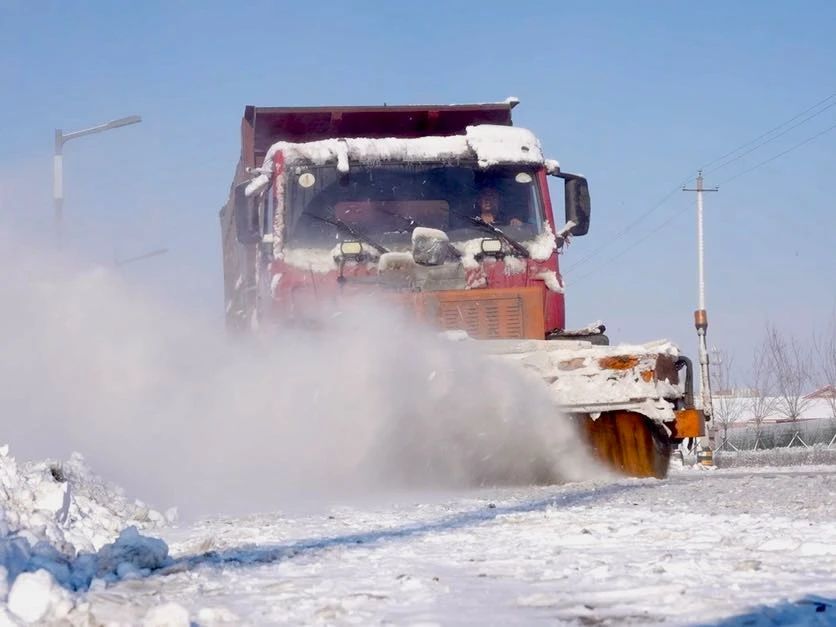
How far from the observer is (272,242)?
990 cm

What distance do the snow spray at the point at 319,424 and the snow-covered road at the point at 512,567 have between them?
1.88 m

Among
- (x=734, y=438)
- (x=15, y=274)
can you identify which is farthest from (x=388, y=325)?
(x=734, y=438)

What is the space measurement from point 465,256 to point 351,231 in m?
1.01

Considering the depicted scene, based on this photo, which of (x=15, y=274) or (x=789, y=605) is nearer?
(x=789, y=605)

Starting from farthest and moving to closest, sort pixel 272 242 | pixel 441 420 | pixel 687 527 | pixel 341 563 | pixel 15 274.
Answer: pixel 15 274, pixel 272 242, pixel 441 420, pixel 687 527, pixel 341 563

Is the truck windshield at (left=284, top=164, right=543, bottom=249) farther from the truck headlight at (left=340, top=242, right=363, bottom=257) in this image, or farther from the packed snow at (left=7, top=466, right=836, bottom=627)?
the packed snow at (left=7, top=466, right=836, bottom=627)

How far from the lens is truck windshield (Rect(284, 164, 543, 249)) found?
998cm

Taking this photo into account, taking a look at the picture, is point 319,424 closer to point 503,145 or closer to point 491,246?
point 491,246

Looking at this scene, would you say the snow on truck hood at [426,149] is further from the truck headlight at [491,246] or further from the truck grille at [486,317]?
the truck grille at [486,317]

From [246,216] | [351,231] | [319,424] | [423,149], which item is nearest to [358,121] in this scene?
[423,149]

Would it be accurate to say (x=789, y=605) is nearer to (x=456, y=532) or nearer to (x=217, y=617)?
(x=217, y=617)

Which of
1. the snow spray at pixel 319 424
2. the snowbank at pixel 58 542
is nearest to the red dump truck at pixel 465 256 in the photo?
the snow spray at pixel 319 424

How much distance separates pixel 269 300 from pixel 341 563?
540 centimetres

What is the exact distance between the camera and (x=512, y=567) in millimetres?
4449
